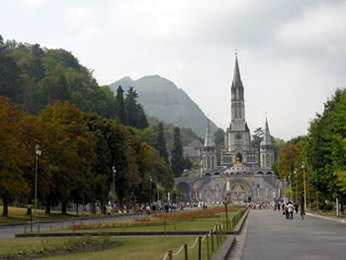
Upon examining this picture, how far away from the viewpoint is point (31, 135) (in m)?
51.7

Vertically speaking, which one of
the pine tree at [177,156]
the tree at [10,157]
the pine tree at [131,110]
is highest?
the pine tree at [131,110]

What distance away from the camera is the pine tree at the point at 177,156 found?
184m

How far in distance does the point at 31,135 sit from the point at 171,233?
25.9 meters

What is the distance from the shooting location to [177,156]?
625 ft

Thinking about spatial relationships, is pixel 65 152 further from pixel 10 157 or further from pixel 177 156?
pixel 177 156

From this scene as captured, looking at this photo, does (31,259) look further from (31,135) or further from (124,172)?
(124,172)

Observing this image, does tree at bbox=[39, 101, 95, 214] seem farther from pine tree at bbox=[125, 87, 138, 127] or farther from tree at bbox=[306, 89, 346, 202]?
pine tree at bbox=[125, 87, 138, 127]

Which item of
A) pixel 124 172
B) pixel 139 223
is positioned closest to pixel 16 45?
pixel 124 172

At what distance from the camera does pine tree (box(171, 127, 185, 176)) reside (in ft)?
603

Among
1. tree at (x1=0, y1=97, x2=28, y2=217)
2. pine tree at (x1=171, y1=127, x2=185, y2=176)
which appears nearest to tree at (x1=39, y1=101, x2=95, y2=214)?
tree at (x1=0, y1=97, x2=28, y2=217)

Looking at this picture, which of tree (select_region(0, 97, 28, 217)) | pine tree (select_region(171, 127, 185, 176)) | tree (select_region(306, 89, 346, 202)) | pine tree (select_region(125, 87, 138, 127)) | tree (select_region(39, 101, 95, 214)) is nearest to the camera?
tree (select_region(306, 89, 346, 202))

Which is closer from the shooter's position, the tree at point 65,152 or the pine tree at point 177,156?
the tree at point 65,152

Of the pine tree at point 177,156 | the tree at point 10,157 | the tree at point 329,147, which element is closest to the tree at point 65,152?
the tree at point 10,157

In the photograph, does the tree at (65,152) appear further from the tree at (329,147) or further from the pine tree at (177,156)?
the pine tree at (177,156)
